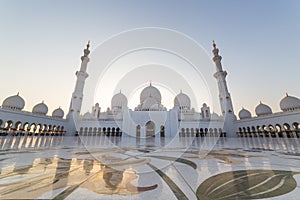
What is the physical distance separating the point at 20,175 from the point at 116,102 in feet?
50.7

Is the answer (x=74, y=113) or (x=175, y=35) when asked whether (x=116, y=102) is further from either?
(x=175, y=35)

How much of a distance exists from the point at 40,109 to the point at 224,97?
16950mm

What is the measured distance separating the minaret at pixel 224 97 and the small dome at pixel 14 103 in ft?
57.3

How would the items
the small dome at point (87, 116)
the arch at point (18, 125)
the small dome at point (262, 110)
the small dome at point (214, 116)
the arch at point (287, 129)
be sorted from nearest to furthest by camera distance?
the arch at point (287, 129) < the arch at point (18, 125) < the small dome at point (262, 110) < the small dome at point (214, 116) < the small dome at point (87, 116)

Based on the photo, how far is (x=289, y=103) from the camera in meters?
10.4

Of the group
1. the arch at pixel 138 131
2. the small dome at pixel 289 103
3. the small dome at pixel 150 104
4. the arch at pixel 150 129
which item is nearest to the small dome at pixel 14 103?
the arch at pixel 138 131

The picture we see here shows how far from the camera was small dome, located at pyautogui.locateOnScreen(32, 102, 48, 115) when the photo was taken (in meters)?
12.3

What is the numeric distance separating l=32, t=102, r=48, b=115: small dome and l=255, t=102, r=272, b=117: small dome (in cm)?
1876

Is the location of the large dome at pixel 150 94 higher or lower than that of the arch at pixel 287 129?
higher

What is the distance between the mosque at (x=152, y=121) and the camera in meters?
9.81

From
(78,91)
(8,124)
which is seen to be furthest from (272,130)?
(8,124)

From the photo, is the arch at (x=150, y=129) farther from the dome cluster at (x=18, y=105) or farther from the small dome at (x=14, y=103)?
the small dome at (x=14, y=103)

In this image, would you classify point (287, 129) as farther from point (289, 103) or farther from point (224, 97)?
point (224, 97)

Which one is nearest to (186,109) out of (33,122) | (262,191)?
(33,122)
